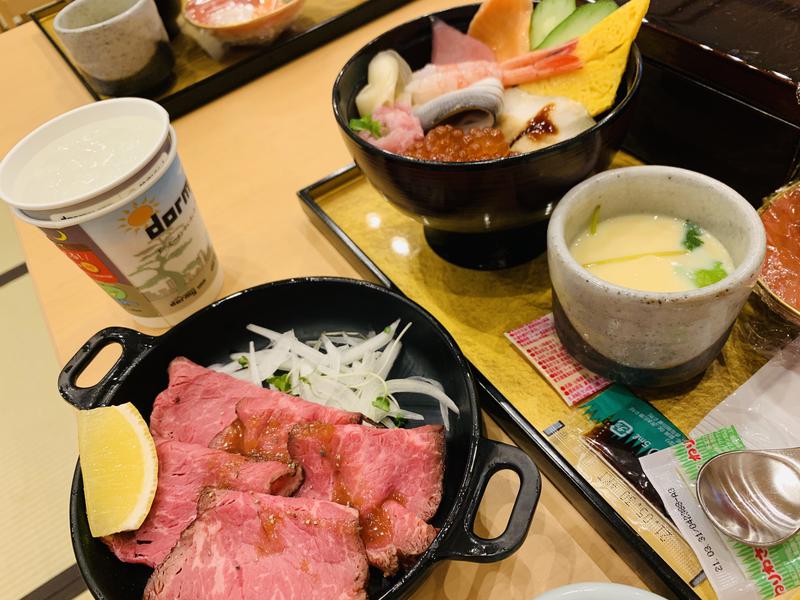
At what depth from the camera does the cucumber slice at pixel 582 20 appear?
1.25 m

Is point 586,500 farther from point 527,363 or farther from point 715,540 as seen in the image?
point 527,363

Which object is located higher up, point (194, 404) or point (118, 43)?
point (118, 43)

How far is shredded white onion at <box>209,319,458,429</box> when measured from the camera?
1.14 metres

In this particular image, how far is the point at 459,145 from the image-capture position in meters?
1.16

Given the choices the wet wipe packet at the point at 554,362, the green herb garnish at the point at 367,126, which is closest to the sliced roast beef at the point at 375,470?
the wet wipe packet at the point at 554,362

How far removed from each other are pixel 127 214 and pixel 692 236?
103 centimetres

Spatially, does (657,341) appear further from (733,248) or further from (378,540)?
(378,540)

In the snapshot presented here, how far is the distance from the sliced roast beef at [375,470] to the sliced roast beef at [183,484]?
1.6 inches

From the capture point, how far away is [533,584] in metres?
0.95

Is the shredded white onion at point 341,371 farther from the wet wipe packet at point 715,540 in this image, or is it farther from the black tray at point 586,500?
the wet wipe packet at point 715,540

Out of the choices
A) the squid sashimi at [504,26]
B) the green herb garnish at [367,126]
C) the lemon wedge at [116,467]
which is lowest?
the lemon wedge at [116,467]

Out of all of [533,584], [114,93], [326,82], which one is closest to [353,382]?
[533,584]

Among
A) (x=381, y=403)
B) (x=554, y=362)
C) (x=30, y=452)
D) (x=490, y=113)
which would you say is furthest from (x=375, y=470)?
(x=30, y=452)

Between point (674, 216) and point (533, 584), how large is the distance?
0.68 m
